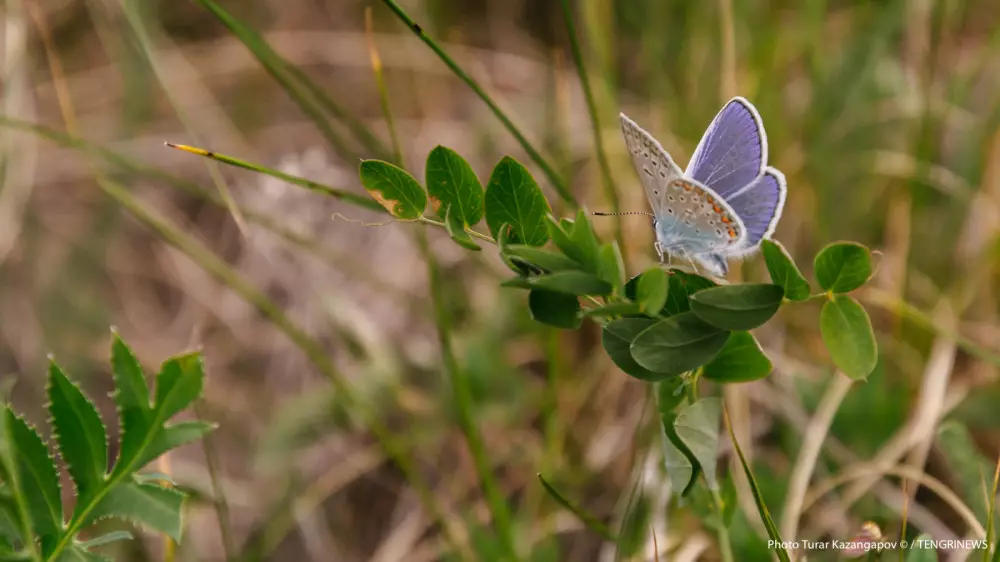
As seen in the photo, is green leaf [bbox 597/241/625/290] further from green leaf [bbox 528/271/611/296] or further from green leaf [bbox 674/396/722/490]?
green leaf [bbox 674/396/722/490]

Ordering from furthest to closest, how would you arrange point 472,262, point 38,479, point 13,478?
point 472,262
point 38,479
point 13,478

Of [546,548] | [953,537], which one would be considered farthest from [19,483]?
[953,537]

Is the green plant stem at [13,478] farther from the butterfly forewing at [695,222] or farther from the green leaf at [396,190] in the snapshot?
the butterfly forewing at [695,222]

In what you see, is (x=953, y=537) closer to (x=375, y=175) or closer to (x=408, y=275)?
(x=375, y=175)

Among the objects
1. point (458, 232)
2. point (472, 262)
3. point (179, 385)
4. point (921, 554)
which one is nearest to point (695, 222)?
point (458, 232)

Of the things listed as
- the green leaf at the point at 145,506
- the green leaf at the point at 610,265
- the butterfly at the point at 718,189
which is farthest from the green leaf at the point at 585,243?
the green leaf at the point at 145,506

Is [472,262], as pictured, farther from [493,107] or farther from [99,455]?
[99,455]
